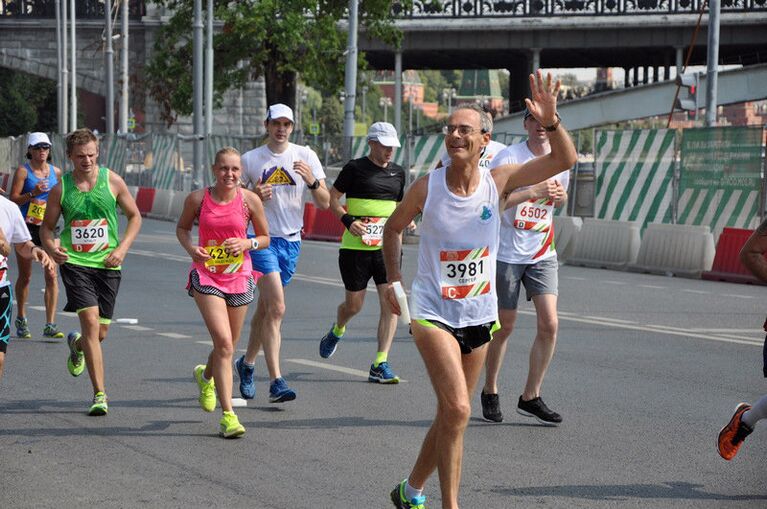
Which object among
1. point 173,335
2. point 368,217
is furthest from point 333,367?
point 173,335

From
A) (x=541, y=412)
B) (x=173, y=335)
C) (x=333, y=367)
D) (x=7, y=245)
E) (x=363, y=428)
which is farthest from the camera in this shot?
(x=173, y=335)

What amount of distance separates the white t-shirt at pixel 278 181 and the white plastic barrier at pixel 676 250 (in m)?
12.1

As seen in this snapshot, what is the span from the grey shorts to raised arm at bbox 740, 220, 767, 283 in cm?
211

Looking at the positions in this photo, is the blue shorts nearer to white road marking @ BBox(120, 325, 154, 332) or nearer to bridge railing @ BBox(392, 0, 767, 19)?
white road marking @ BBox(120, 325, 154, 332)

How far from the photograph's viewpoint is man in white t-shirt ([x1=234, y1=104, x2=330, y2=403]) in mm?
Answer: 9719

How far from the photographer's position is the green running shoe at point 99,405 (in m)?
9.08

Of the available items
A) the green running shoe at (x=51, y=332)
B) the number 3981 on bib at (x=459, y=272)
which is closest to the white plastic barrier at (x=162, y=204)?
the green running shoe at (x=51, y=332)

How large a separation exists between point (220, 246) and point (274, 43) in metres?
34.7

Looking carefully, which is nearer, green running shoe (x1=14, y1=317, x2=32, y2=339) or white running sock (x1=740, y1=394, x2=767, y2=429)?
white running sock (x1=740, y1=394, x2=767, y2=429)

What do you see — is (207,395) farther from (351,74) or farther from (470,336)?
(351,74)

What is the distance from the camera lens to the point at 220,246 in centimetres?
874

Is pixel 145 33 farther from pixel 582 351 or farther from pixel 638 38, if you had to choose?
pixel 582 351

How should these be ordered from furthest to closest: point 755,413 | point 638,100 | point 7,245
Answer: point 638,100
point 7,245
point 755,413

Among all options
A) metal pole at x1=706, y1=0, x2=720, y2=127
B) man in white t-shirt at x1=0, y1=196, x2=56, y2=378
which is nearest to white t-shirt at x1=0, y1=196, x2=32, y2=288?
man in white t-shirt at x1=0, y1=196, x2=56, y2=378
